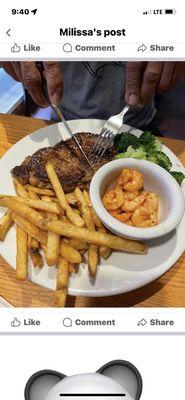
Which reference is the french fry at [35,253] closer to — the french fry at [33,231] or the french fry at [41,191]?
the french fry at [33,231]

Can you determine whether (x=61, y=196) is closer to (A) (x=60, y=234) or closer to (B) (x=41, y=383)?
(A) (x=60, y=234)

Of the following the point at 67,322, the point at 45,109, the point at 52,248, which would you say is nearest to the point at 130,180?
the point at 52,248

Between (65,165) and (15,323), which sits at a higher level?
(65,165)

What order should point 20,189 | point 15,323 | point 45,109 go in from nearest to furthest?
point 15,323 → point 20,189 → point 45,109

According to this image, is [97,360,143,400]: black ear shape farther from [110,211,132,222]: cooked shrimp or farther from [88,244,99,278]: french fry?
[110,211,132,222]: cooked shrimp

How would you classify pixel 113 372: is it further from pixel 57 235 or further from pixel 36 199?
pixel 36 199

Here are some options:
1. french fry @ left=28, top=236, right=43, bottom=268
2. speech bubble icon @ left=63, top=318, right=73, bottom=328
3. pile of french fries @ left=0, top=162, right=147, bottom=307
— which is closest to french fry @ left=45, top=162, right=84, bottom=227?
pile of french fries @ left=0, top=162, right=147, bottom=307
